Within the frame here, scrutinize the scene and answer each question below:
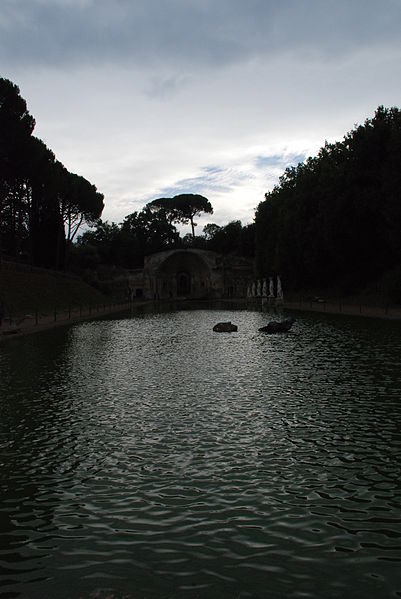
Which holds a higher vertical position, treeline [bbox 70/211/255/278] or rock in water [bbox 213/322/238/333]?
treeline [bbox 70/211/255/278]

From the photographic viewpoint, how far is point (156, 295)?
103875 mm

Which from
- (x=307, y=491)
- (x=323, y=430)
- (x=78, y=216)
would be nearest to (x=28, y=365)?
(x=323, y=430)

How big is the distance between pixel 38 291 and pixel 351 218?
98.6 feet

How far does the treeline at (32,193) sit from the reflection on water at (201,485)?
41.1 metres

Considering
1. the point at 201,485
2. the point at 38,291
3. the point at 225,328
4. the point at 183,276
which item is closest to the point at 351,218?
the point at 225,328

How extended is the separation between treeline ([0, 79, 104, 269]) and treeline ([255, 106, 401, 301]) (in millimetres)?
27526

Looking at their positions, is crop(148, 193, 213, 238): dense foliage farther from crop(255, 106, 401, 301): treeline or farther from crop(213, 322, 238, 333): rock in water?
crop(213, 322, 238, 333): rock in water

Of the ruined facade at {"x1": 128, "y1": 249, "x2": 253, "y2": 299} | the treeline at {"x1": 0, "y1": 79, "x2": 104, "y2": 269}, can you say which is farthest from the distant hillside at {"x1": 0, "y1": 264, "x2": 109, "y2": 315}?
the ruined facade at {"x1": 128, "y1": 249, "x2": 253, "y2": 299}

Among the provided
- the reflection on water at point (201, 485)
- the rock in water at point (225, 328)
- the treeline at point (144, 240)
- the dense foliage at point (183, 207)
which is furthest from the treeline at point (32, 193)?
the dense foliage at point (183, 207)

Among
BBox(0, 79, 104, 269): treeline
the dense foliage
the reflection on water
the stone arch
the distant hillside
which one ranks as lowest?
the reflection on water

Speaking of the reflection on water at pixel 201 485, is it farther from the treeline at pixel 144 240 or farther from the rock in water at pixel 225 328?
the treeline at pixel 144 240

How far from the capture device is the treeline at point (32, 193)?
159 feet

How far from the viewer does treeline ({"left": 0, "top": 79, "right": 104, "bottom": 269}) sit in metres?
48.5

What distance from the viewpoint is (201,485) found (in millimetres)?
6246
